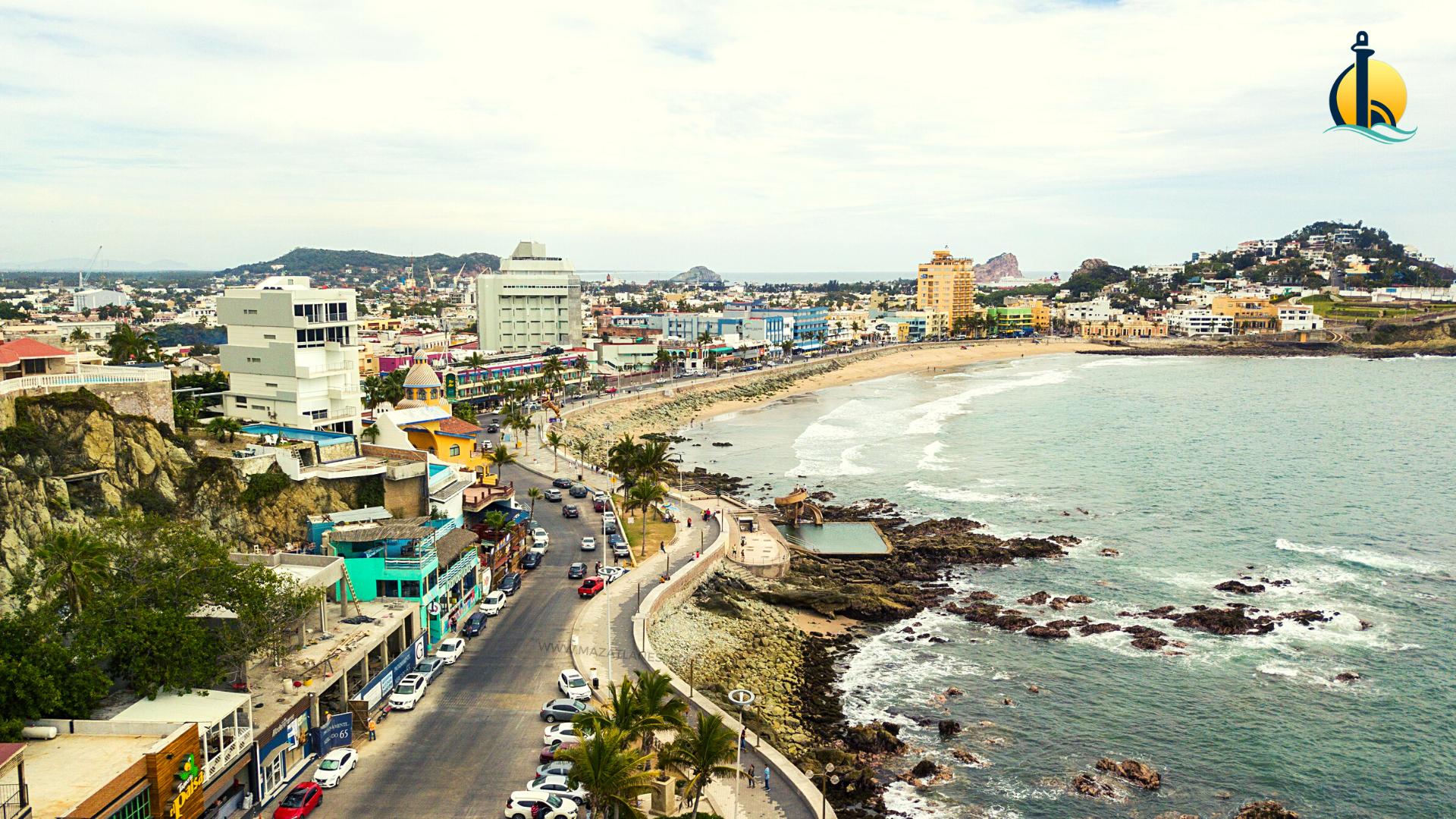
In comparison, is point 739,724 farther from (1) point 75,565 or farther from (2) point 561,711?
(1) point 75,565

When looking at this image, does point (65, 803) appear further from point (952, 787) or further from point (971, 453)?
point (971, 453)

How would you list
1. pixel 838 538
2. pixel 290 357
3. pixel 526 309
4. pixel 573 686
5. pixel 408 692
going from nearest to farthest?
pixel 408 692, pixel 573 686, pixel 290 357, pixel 838 538, pixel 526 309

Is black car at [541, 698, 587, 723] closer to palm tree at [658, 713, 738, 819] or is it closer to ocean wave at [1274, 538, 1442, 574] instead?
palm tree at [658, 713, 738, 819]

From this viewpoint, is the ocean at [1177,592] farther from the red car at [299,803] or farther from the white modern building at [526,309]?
the white modern building at [526,309]

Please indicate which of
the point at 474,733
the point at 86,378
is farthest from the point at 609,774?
the point at 86,378

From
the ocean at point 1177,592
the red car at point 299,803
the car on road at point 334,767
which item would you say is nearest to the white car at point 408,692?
the car on road at point 334,767

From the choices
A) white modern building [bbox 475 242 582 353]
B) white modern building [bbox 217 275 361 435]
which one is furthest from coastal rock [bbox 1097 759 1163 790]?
white modern building [bbox 475 242 582 353]

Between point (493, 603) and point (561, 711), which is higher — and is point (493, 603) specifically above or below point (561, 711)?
above

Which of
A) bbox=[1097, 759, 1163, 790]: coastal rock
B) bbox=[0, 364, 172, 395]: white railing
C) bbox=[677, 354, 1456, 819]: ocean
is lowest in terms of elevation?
bbox=[1097, 759, 1163, 790]: coastal rock
